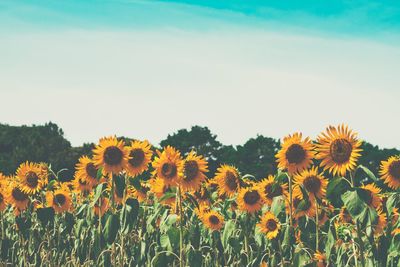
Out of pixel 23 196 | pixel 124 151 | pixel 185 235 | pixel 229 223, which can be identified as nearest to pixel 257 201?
pixel 229 223

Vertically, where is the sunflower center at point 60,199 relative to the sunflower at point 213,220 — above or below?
above

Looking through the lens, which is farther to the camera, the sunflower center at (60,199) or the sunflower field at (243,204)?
the sunflower center at (60,199)

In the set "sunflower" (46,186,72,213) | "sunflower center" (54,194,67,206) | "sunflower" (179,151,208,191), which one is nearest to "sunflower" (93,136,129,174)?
"sunflower" (179,151,208,191)

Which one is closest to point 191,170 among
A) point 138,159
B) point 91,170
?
point 138,159

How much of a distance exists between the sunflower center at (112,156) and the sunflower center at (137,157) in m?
0.30

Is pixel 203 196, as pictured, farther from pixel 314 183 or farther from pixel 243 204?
pixel 314 183

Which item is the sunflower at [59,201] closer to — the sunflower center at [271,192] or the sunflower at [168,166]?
the sunflower center at [271,192]

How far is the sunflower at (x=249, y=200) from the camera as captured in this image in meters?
7.99

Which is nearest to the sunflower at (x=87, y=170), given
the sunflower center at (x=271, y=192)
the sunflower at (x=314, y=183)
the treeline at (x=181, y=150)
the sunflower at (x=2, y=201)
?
the sunflower center at (x=271, y=192)

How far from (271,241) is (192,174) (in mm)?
1391

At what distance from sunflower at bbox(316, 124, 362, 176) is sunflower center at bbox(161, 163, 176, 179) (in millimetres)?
1442

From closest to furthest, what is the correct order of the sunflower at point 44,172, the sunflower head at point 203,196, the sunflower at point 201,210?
1. the sunflower at point 201,210
2. the sunflower at point 44,172
3. the sunflower head at point 203,196

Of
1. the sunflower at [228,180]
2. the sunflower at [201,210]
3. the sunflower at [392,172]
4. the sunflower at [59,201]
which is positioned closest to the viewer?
the sunflower at [392,172]

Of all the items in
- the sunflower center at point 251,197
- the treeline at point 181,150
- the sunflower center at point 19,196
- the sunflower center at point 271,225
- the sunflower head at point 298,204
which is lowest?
the sunflower center at point 271,225
